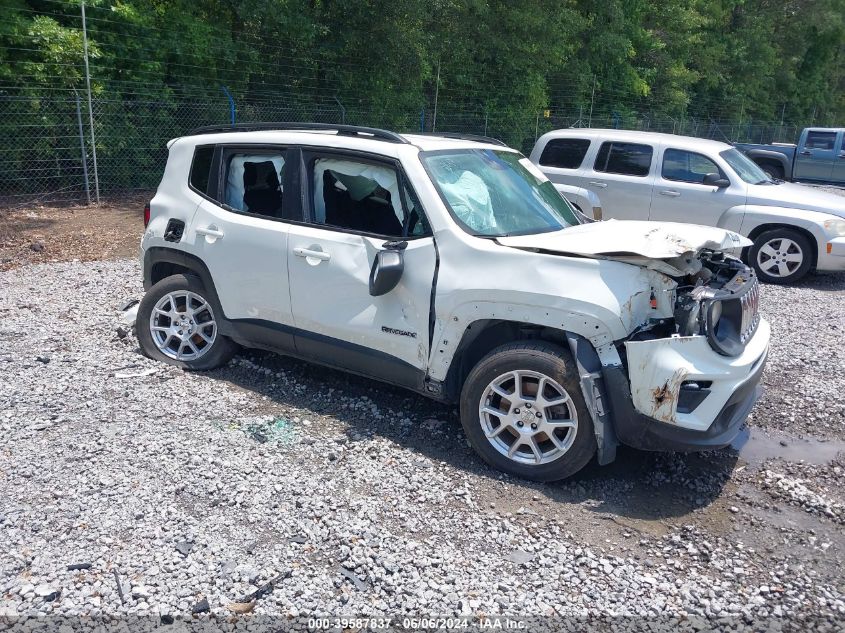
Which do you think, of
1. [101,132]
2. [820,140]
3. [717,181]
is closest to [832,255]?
[717,181]

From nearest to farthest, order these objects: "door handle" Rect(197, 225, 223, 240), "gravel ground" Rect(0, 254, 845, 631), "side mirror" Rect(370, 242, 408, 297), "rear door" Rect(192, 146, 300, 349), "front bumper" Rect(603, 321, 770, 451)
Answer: "gravel ground" Rect(0, 254, 845, 631) < "front bumper" Rect(603, 321, 770, 451) < "side mirror" Rect(370, 242, 408, 297) < "rear door" Rect(192, 146, 300, 349) < "door handle" Rect(197, 225, 223, 240)

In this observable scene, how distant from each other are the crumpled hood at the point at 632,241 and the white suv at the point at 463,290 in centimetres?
2

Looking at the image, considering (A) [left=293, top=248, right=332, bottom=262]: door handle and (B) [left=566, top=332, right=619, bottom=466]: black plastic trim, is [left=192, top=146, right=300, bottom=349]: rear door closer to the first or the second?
(A) [left=293, top=248, right=332, bottom=262]: door handle

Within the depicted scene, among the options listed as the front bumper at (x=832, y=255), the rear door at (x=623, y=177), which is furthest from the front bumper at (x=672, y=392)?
the rear door at (x=623, y=177)

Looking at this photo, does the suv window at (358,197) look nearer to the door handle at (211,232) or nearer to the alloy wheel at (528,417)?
the door handle at (211,232)

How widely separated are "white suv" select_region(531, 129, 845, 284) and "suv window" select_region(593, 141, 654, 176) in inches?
0.6

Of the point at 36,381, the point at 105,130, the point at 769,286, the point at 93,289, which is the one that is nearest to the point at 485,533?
the point at 36,381

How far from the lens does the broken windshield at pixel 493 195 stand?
4.49m

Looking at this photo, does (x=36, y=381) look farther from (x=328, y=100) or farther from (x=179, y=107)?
(x=328, y=100)

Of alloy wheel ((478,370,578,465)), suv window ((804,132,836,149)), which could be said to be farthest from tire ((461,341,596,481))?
suv window ((804,132,836,149))

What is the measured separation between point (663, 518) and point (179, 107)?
39.5 feet

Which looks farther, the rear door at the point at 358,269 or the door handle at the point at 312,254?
the door handle at the point at 312,254

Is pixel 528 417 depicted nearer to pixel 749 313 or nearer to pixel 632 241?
pixel 632 241

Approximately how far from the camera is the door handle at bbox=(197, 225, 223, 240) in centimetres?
519
